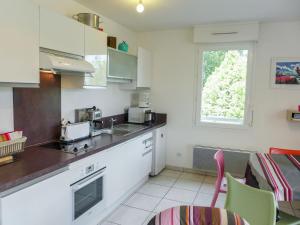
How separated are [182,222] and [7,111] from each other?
1.72 meters

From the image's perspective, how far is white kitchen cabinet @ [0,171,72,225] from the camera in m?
1.47

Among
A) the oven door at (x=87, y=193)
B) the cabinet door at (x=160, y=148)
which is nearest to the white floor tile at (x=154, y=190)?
the cabinet door at (x=160, y=148)

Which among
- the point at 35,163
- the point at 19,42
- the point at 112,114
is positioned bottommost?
the point at 35,163

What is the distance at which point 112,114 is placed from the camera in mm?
3660

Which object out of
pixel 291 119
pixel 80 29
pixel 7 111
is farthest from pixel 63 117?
pixel 291 119

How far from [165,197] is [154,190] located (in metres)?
0.25

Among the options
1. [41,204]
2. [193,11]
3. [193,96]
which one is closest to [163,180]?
[193,96]

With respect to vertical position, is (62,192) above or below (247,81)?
below

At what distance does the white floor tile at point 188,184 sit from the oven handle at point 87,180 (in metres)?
1.55

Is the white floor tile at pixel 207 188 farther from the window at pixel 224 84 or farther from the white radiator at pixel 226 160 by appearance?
the window at pixel 224 84

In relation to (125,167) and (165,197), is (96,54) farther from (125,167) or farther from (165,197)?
(165,197)

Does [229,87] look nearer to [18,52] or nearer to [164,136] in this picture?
[164,136]

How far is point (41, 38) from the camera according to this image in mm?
1945

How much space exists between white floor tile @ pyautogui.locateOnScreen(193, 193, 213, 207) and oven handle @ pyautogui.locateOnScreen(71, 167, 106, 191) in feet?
4.54
